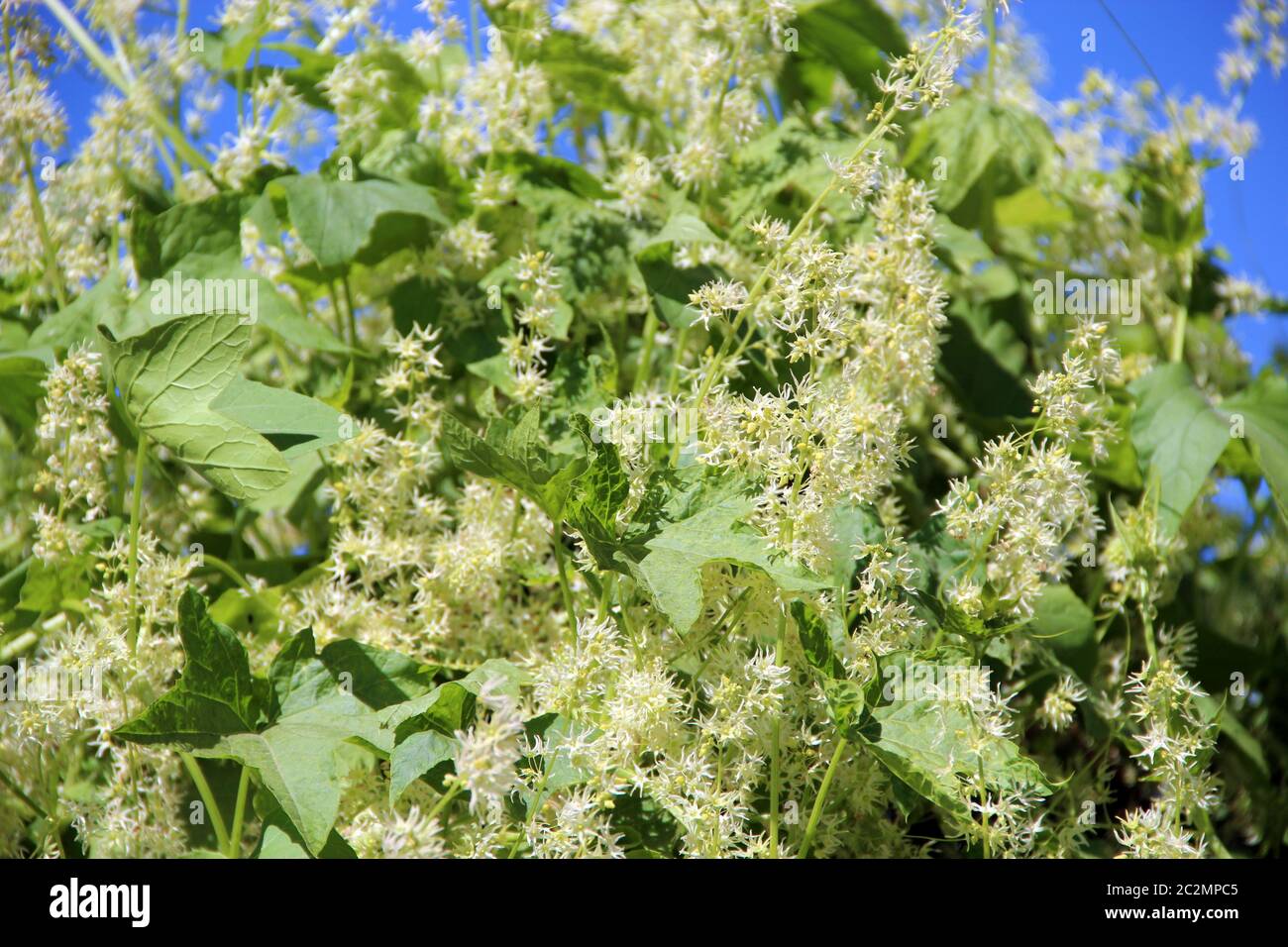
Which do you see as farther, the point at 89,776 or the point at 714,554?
the point at 89,776

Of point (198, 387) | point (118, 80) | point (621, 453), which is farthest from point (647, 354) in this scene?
point (118, 80)

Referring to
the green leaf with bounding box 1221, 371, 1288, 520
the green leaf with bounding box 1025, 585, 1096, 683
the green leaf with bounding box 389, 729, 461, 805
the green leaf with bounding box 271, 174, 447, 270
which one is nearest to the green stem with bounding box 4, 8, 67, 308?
the green leaf with bounding box 271, 174, 447, 270

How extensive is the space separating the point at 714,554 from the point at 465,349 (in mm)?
309

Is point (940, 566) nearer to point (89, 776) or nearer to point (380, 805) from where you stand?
point (380, 805)

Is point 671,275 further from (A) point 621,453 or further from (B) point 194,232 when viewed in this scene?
(B) point 194,232

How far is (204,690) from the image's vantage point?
60 cm

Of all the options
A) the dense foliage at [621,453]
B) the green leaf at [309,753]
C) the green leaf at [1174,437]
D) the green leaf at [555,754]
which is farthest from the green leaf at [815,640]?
the green leaf at [1174,437]

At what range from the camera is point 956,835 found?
2.09 ft

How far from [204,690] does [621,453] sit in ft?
0.85

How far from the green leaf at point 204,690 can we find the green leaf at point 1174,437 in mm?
611
